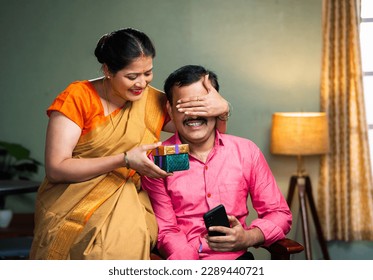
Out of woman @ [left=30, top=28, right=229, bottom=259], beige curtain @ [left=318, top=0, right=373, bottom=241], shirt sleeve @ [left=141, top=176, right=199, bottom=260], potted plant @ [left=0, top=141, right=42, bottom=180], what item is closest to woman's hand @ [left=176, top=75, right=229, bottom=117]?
woman @ [left=30, top=28, right=229, bottom=259]

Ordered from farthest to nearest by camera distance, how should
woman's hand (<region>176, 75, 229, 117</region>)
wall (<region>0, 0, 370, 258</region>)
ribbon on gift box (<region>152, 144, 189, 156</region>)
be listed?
1. wall (<region>0, 0, 370, 258</region>)
2. woman's hand (<region>176, 75, 229, 117</region>)
3. ribbon on gift box (<region>152, 144, 189, 156</region>)

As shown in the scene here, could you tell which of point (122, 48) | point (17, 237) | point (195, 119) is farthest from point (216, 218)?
point (17, 237)

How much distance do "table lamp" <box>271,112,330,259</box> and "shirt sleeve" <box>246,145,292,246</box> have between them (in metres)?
1.37

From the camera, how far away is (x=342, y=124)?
338cm

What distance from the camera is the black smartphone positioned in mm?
1762

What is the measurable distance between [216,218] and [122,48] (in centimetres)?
56

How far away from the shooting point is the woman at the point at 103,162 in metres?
1.83

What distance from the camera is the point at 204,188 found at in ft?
6.49

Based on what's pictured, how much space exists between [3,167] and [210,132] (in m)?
2.16

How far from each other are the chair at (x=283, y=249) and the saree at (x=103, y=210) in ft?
0.57

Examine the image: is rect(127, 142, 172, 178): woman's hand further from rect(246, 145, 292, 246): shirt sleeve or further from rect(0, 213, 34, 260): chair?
rect(0, 213, 34, 260): chair
